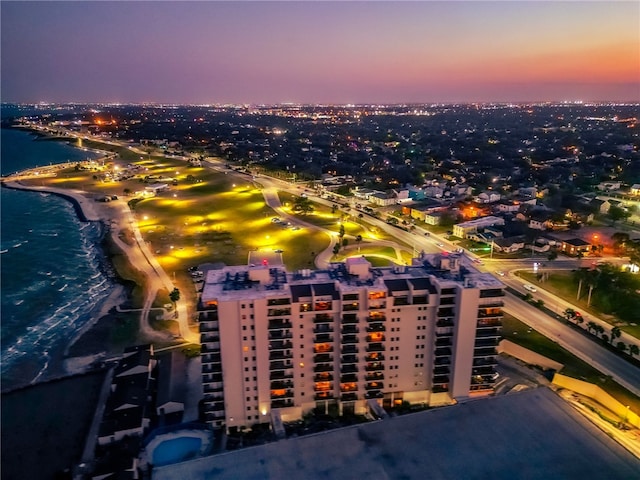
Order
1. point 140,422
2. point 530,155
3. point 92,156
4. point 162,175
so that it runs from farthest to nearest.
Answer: point 92,156 < point 530,155 < point 162,175 < point 140,422

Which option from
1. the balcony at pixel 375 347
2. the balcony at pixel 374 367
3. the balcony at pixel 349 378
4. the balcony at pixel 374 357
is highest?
the balcony at pixel 375 347

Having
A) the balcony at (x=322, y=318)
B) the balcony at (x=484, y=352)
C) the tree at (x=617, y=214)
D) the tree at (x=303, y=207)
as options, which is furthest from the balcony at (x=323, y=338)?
the tree at (x=617, y=214)

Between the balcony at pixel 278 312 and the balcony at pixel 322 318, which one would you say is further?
the balcony at pixel 322 318

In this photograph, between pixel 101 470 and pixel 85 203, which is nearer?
pixel 101 470

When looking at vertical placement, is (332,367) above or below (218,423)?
above

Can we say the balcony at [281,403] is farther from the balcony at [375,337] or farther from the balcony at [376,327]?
the balcony at [376,327]

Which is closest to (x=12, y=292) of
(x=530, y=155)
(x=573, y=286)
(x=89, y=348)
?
(x=89, y=348)

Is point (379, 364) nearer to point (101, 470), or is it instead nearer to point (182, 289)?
point (101, 470)
